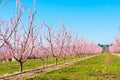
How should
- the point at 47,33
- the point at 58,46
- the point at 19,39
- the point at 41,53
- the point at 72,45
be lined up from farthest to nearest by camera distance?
the point at 72,45 → the point at 41,53 → the point at 58,46 → the point at 47,33 → the point at 19,39

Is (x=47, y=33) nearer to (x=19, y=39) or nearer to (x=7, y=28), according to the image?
(x=19, y=39)

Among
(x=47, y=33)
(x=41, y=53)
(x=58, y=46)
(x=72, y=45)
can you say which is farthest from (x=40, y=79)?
(x=72, y=45)

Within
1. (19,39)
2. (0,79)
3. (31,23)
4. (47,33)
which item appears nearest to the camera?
(0,79)

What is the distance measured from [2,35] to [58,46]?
25165mm

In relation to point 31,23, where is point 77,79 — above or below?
below

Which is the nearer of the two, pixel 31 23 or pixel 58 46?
pixel 31 23

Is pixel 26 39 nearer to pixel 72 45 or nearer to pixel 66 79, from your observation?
pixel 66 79

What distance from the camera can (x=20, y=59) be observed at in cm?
2894

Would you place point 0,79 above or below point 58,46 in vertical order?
below

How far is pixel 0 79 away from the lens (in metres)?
23.0

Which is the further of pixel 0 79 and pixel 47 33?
pixel 47 33

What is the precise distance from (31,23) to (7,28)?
16.8 feet

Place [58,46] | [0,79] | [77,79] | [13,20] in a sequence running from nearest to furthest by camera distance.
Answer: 1. [77,79]
2. [0,79]
3. [13,20]
4. [58,46]

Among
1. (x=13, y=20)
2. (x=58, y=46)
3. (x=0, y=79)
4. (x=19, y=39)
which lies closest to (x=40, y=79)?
(x=0, y=79)
